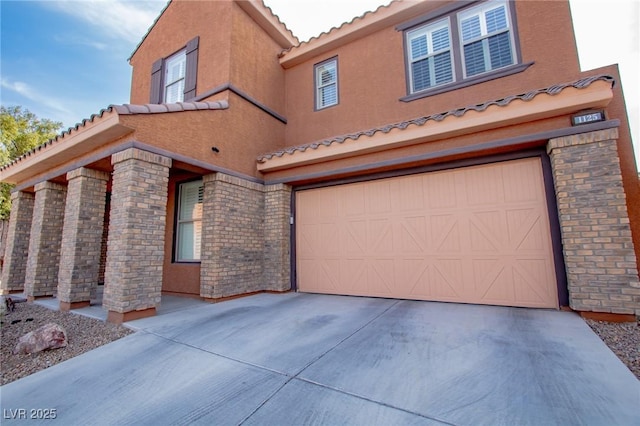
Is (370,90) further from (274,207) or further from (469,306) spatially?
(469,306)

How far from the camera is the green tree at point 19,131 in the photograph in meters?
14.2

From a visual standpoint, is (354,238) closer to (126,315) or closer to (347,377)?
(347,377)

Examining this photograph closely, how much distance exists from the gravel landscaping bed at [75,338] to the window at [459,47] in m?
4.42

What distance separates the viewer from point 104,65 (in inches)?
405

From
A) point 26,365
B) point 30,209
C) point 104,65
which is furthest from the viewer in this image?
point 104,65

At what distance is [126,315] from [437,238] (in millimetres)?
5212

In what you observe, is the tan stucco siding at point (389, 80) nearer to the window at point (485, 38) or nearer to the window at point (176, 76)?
the window at point (485, 38)

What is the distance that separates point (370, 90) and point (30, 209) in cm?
951

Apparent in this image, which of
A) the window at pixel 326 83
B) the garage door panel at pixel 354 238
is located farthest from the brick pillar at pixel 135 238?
the window at pixel 326 83

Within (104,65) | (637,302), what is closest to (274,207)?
(637,302)

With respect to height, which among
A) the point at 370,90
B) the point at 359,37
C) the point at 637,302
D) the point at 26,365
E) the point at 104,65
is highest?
the point at 104,65

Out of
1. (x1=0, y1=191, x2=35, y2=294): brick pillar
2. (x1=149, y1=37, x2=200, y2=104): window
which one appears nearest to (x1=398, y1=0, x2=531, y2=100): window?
(x1=149, y1=37, x2=200, y2=104): window

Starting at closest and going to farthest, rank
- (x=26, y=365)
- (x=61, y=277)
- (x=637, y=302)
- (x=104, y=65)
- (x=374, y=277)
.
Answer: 1. (x=26, y=365)
2. (x=637, y=302)
3. (x=61, y=277)
4. (x=374, y=277)
5. (x=104, y=65)

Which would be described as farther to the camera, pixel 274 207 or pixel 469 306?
pixel 274 207
